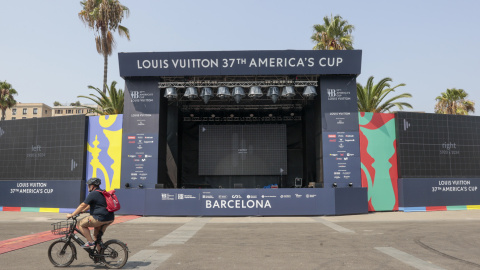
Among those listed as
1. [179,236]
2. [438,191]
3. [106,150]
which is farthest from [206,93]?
[438,191]

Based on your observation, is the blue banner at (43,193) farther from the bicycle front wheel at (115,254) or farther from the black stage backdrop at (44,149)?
the bicycle front wheel at (115,254)

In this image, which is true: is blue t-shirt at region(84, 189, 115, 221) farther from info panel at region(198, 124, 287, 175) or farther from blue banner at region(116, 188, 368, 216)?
info panel at region(198, 124, 287, 175)

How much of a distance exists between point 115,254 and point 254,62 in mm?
15113

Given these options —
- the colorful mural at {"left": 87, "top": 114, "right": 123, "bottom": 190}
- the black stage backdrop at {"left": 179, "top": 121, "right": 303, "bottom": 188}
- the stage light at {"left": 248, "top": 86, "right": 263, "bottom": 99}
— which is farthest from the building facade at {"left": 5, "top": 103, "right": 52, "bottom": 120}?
the stage light at {"left": 248, "top": 86, "right": 263, "bottom": 99}

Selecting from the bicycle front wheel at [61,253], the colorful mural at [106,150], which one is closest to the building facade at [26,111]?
the colorful mural at [106,150]

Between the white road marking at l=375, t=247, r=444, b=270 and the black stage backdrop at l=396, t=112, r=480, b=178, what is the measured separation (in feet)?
45.6

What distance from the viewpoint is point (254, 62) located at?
21.0 m

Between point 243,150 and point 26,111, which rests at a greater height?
point 26,111

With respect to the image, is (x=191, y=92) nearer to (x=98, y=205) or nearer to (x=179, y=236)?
(x=179, y=236)

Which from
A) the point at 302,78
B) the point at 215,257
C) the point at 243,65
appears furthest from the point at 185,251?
the point at 302,78

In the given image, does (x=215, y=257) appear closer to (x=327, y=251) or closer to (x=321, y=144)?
(x=327, y=251)

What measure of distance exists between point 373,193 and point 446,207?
187 inches

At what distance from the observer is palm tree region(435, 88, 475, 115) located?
47781 millimetres

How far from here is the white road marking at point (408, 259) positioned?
779 cm
